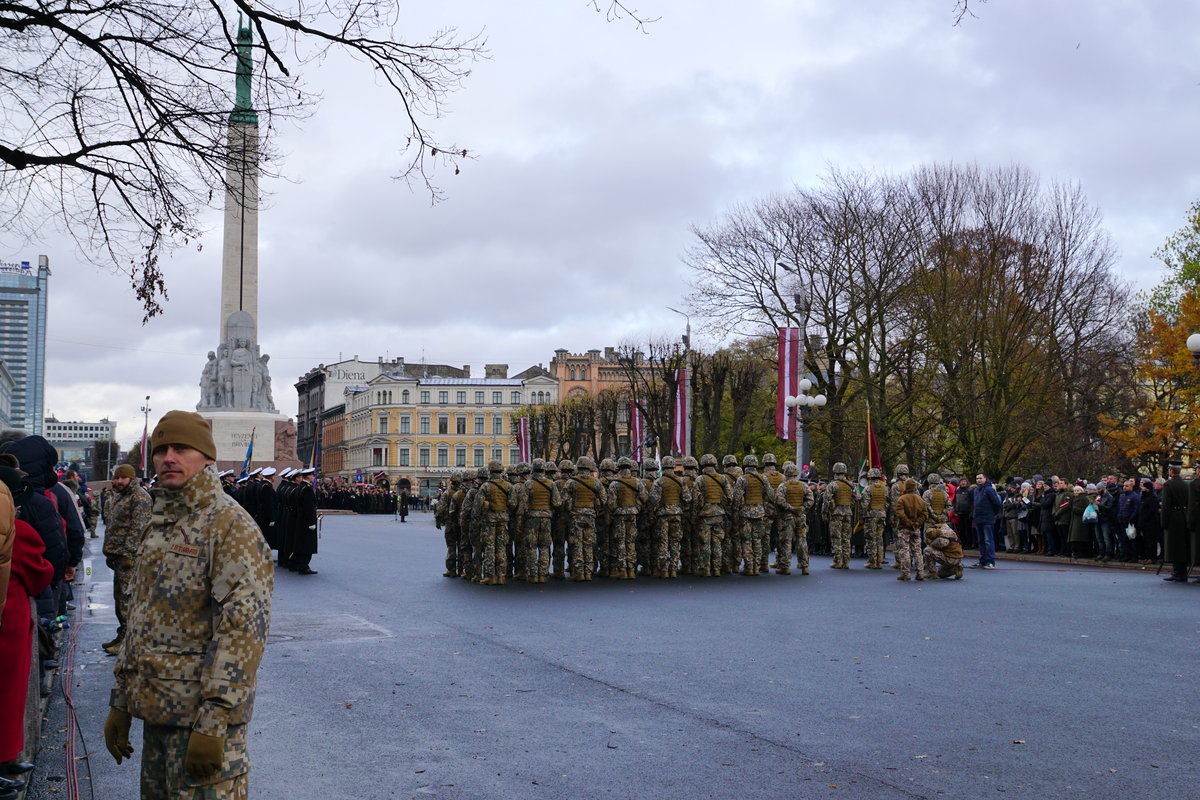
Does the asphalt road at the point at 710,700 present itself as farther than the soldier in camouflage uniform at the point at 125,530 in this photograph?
No

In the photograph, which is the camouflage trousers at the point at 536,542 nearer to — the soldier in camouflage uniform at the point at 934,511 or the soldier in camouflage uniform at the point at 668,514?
the soldier in camouflage uniform at the point at 668,514

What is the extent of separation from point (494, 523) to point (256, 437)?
37.9 metres

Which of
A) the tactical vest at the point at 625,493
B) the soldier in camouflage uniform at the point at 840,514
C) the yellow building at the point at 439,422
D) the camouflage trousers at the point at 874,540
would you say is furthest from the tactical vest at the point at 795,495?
the yellow building at the point at 439,422

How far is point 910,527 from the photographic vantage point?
63.7 feet

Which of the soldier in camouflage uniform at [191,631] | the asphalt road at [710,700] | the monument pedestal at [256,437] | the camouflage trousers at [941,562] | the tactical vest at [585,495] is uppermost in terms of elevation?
the monument pedestal at [256,437]

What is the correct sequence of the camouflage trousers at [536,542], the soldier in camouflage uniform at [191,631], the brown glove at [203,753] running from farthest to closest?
the camouflage trousers at [536,542], the soldier in camouflage uniform at [191,631], the brown glove at [203,753]

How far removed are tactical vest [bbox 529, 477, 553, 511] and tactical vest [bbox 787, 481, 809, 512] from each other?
4666 mm

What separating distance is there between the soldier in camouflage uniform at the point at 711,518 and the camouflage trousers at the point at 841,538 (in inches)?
112

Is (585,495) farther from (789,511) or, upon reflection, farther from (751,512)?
(789,511)

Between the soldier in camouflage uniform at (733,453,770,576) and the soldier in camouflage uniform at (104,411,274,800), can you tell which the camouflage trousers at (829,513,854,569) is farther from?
the soldier in camouflage uniform at (104,411,274,800)

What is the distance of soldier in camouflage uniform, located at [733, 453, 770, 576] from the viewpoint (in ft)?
66.2

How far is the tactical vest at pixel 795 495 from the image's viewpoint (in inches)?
818

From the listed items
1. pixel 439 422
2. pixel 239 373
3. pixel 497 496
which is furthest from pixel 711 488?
pixel 439 422

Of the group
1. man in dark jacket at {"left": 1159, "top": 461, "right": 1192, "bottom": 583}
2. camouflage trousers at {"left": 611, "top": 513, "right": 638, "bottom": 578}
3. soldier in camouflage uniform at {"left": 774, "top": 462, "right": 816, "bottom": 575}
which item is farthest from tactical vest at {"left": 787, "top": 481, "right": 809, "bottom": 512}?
man in dark jacket at {"left": 1159, "top": 461, "right": 1192, "bottom": 583}
